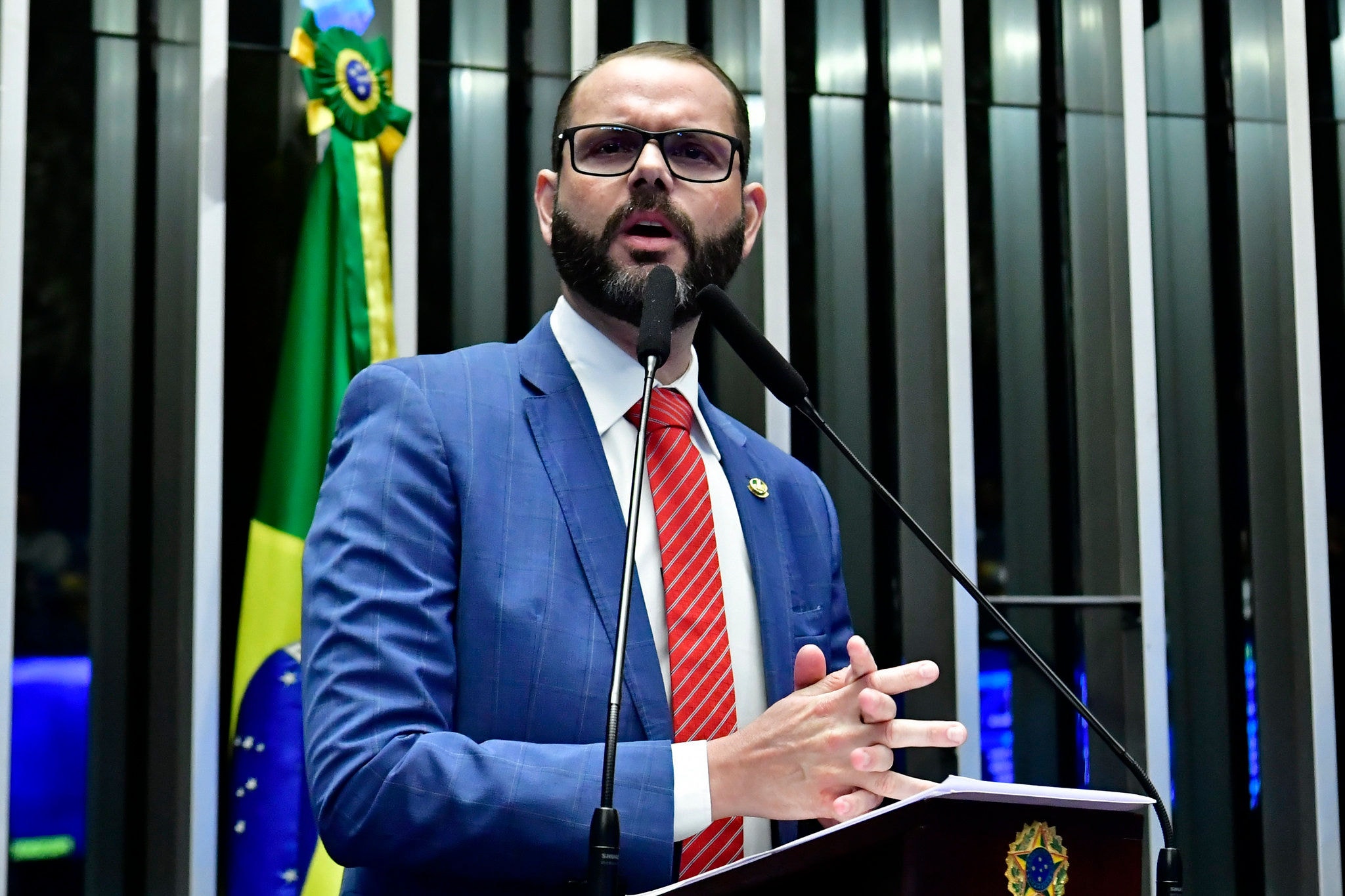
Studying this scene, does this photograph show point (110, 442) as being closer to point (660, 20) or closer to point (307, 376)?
point (307, 376)

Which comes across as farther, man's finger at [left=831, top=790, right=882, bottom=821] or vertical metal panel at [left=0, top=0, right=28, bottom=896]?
vertical metal panel at [left=0, top=0, right=28, bottom=896]

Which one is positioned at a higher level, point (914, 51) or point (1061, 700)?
point (914, 51)

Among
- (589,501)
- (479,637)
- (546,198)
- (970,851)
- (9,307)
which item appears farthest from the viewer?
(9,307)

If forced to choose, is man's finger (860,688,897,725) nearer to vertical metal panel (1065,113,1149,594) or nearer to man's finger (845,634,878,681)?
man's finger (845,634,878,681)

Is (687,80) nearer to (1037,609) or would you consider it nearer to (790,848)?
(790,848)

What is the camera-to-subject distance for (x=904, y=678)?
1.19m

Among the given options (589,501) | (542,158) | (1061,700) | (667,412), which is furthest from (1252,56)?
(589,501)

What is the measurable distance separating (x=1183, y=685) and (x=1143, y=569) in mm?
338

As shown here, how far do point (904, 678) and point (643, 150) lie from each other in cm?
83

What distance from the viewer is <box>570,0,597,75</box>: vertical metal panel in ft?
9.57

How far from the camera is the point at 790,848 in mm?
997

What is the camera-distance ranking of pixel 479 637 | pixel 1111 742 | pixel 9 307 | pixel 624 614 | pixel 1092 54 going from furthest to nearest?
pixel 1092 54 < pixel 9 307 < pixel 479 637 < pixel 1111 742 < pixel 624 614

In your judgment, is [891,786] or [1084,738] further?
[1084,738]

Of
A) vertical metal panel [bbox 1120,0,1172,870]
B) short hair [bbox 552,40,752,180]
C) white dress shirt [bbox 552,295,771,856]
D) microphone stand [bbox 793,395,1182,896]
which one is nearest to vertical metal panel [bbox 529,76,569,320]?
short hair [bbox 552,40,752,180]
